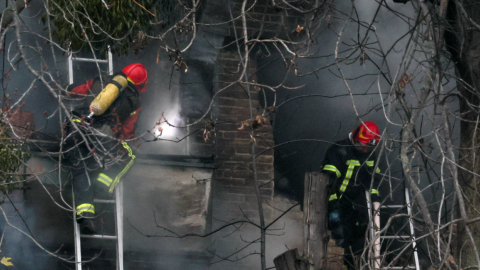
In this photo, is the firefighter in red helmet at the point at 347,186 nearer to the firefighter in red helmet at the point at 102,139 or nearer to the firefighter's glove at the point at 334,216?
the firefighter's glove at the point at 334,216

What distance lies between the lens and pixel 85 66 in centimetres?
705

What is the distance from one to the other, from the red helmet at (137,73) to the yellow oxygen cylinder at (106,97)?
0.57 metres

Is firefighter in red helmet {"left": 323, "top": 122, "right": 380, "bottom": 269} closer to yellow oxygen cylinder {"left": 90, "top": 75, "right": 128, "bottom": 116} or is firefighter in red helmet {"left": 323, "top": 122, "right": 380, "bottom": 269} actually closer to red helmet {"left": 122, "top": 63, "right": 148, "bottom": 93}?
red helmet {"left": 122, "top": 63, "right": 148, "bottom": 93}

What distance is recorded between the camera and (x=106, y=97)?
241 inches

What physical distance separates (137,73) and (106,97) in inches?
32.3

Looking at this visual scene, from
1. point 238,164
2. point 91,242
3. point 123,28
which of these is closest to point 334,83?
point 238,164

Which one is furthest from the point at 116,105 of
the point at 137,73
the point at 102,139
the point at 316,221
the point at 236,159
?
the point at 316,221

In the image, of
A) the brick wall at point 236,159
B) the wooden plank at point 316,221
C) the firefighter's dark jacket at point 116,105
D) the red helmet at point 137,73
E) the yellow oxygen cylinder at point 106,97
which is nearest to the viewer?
the wooden plank at point 316,221

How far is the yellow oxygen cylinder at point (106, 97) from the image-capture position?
6.09m

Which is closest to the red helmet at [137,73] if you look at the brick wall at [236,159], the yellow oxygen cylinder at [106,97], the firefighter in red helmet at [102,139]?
the firefighter in red helmet at [102,139]

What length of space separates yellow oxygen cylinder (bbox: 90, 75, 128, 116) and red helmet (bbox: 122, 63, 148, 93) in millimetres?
574

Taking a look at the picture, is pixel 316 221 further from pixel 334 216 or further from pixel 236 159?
pixel 236 159

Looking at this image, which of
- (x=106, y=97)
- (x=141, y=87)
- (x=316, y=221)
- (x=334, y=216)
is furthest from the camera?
(x=334, y=216)

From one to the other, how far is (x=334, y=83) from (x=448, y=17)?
7.88ft
